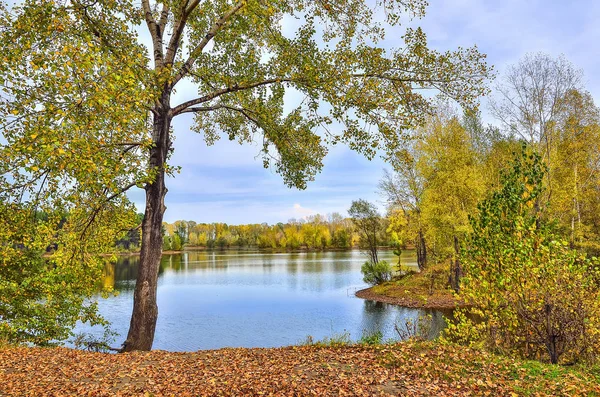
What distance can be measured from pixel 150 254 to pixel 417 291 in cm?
2255

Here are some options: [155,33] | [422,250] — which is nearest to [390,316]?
[422,250]

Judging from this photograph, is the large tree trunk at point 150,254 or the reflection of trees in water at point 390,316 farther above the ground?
the large tree trunk at point 150,254

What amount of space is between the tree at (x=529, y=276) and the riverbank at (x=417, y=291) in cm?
1550

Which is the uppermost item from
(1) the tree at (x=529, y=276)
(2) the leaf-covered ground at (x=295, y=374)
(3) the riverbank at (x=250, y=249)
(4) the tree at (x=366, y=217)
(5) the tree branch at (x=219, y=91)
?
(5) the tree branch at (x=219, y=91)

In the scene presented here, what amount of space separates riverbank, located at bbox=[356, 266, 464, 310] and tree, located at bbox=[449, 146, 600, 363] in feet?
50.9

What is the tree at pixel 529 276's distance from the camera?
279 inches

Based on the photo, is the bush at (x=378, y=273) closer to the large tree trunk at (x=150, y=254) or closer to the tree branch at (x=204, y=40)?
the large tree trunk at (x=150, y=254)

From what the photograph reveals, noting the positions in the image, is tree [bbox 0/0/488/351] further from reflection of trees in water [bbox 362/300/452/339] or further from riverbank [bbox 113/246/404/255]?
riverbank [bbox 113/246/404/255]

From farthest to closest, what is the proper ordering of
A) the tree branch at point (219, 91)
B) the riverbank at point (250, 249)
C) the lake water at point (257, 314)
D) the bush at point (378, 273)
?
1. the riverbank at point (250, 249)
2. the bush at point (378, 273)
3. the lake water at point (257, 314)
4. the tree branch at point (219, 91)

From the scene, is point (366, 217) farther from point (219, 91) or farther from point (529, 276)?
point (529, 276)

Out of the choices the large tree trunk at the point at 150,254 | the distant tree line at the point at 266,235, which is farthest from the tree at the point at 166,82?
the distant tree line at the point at 266,235

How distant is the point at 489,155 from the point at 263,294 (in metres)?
22.2

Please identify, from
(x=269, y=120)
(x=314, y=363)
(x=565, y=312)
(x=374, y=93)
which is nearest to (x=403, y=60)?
(x=374, y=93)

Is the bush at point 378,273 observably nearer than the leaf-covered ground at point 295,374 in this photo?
No
